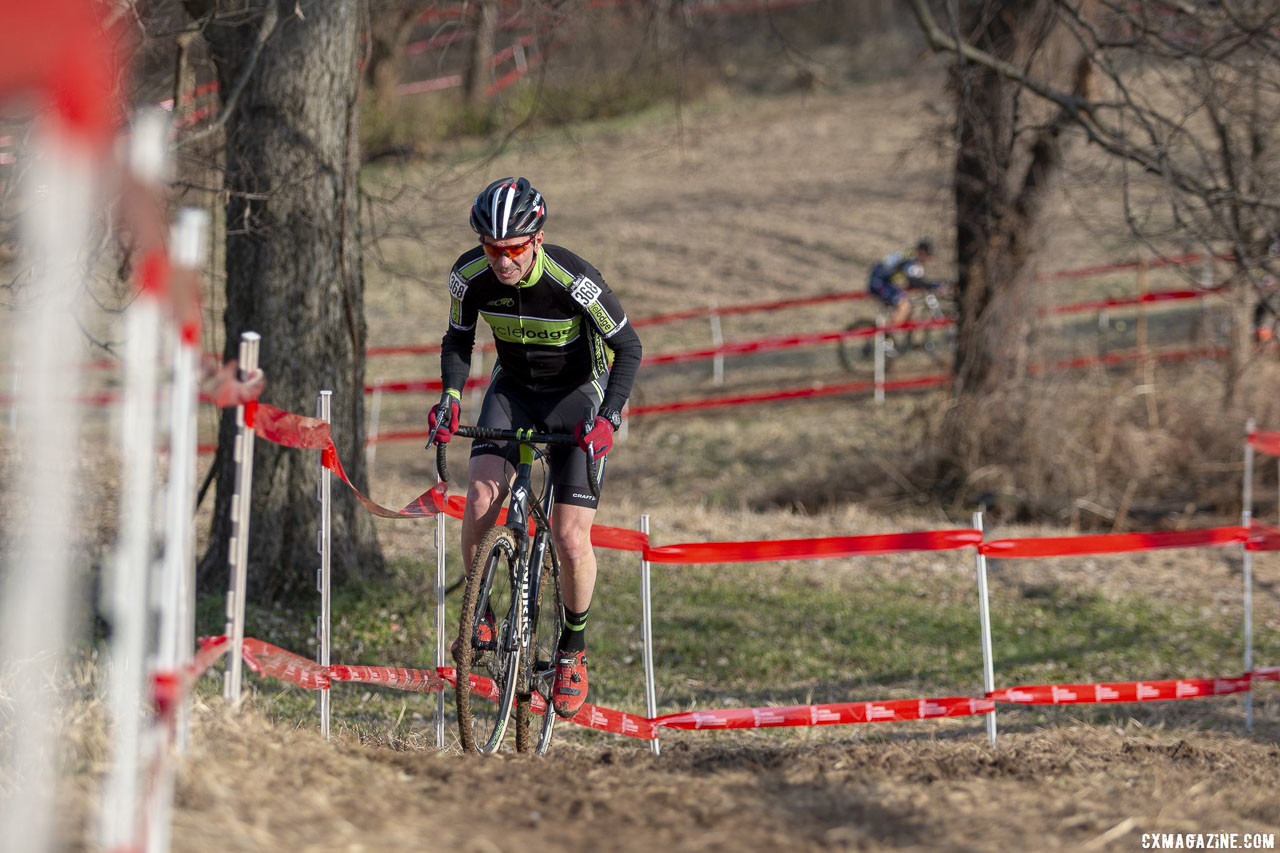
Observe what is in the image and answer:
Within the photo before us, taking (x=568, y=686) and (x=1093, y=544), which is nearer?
(x=568, y=686)

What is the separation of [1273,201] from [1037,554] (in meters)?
4.47

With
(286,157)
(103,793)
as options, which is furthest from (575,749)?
(286,157)

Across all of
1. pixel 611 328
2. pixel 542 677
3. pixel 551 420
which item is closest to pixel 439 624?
pixel 542 677

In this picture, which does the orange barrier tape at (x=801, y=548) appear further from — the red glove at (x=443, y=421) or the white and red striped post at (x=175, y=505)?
the white and red striped post at (x=175, y=505)

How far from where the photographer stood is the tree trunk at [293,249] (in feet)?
26.5

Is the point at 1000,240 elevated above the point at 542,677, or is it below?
above

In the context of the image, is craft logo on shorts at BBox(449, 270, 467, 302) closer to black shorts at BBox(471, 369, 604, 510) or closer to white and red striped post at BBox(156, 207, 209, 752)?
black shorts at BBox(471, 369, 604, 510)

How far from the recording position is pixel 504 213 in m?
5.18

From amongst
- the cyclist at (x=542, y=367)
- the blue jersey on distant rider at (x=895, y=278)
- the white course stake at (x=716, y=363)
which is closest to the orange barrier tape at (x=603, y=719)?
the cyclist at (x=542, y=367)

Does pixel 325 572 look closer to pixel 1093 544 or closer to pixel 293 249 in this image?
pixel 293 249

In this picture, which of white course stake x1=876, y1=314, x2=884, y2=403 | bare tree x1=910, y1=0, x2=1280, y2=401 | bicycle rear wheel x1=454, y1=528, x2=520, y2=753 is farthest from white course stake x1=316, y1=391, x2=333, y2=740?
white course stake x1=876, y1=314, x2=884, y2=403

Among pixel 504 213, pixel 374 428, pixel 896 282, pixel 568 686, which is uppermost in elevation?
pixel 896 282

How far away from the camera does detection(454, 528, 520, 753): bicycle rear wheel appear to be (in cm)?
514

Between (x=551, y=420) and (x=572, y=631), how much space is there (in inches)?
40.6
